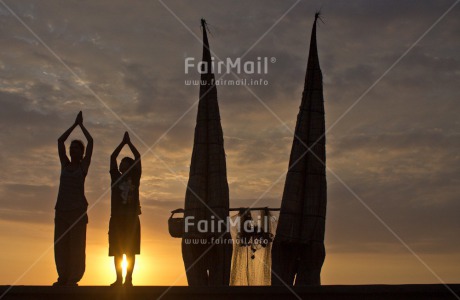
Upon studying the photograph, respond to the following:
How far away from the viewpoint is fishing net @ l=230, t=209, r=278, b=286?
1909 cm

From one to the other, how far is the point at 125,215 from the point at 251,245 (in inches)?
332

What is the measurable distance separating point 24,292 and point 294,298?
371 centimetres

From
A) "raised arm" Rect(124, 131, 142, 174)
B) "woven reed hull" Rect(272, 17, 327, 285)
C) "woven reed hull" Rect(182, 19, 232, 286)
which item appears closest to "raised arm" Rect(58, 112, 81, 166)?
"raised arm" Rect(124, 131, 142, 174)

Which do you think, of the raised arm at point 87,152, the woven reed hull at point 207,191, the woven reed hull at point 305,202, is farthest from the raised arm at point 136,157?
the woven reed hull at point 305,202

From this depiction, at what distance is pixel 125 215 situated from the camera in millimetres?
11172

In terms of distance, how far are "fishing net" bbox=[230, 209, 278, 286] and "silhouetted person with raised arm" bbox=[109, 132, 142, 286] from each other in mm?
8094

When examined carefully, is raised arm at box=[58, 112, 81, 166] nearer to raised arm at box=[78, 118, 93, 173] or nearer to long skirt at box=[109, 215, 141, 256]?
raised arm at box=[78, 118, 93, 173]

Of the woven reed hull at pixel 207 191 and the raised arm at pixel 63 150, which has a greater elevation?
the woven reed hull at pixel 207 191

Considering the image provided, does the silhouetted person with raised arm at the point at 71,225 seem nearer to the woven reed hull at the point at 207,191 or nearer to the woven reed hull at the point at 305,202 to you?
the woven reed hull at the point at 207,191

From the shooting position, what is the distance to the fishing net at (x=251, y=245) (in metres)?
19.1

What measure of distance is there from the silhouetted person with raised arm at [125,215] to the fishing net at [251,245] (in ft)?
26.6

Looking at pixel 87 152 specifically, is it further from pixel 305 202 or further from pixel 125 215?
pixel 305 202

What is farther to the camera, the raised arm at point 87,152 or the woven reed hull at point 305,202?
the woven reed hull at point 305,202

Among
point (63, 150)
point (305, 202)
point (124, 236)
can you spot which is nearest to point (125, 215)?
point (124, 236)
